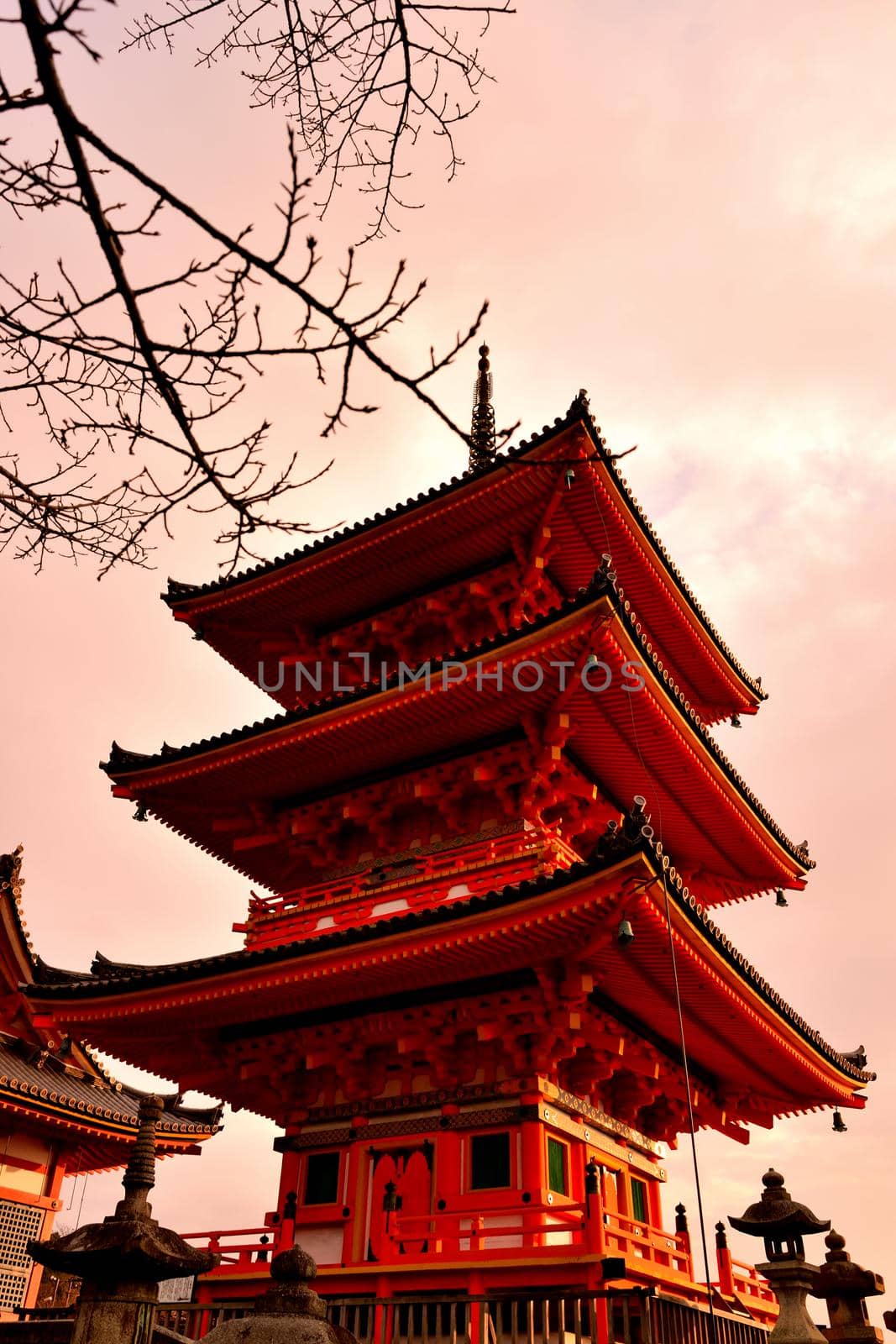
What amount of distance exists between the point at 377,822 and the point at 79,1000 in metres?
4.75

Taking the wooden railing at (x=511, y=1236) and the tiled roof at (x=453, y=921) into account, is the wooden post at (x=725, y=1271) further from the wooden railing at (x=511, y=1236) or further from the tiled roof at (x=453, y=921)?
the tiled roof at (x=453, y=921)

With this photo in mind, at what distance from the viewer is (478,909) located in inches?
444

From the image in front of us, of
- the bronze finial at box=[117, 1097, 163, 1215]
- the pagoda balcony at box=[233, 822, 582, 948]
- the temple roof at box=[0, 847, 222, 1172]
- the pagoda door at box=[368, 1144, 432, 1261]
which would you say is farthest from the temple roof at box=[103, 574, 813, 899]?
the bronze finial at box=[117, 1097, 163, 1215]

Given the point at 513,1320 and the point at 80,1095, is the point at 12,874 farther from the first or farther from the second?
the point at 513,1320

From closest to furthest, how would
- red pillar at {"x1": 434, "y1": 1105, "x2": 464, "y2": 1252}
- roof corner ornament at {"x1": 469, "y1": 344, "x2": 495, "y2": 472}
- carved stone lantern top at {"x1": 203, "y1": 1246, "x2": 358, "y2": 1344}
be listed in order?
carved stone lantern top at {"x1": 203, "y1": 1246, "x2": 358, "y2": 1344}
red pillar at {"x1": 434, "y1": 1105, "x2": 464, "y2": 1252}
roof corner ornament at {"x1": 469, "y1": 344, "x2": 495, "y2": 472}

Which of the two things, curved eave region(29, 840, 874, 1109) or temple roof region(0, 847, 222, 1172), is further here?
temple roof region(0, 847, 222, 1172)

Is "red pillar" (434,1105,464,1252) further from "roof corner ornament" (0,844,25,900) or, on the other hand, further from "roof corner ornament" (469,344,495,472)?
"roof corner ornament" (469,344,495,472)

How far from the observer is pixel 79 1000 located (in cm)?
1380

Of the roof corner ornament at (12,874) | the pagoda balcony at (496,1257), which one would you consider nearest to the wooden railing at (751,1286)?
the pagoda balcony at (496,1257)

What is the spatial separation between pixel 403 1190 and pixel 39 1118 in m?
6.85

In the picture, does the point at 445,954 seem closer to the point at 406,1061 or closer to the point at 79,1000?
the point at 406,1061

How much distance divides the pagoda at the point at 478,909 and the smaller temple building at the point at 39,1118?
6.47ft

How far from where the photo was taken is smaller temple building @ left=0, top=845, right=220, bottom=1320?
15516mm

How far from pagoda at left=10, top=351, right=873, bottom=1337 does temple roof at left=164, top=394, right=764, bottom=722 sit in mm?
53
